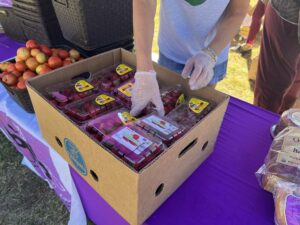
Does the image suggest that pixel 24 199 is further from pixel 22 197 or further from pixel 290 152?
pixel 290 152

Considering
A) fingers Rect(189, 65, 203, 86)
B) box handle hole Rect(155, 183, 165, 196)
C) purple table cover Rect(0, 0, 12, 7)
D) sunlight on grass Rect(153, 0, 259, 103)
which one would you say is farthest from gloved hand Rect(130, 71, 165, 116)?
sunlight on grass Rect(153, 0, 259, 103)

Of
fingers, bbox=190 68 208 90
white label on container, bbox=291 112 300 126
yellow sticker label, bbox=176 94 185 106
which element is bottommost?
yellow sticker label, bbox=176 94 185 106

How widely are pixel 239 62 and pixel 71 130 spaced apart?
276 centimetres

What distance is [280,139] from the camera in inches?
29.6

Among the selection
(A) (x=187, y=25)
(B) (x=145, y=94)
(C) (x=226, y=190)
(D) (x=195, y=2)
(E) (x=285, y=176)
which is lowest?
(C) (x=226, y=190)

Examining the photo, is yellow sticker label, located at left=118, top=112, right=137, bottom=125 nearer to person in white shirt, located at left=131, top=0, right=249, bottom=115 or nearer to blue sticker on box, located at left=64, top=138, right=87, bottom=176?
person in white shirt, located at left=131, top=0, right=249, bottom=115

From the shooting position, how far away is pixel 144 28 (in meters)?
0.84

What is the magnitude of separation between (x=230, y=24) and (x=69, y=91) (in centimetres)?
64

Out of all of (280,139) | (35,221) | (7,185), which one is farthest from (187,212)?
(7,185)

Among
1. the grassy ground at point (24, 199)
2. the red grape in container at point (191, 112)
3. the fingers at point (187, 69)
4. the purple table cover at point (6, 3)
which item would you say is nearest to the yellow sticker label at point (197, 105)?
the red grape in container at point (191, 112)

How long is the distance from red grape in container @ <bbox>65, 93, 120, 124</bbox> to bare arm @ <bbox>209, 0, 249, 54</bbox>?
0.43 meters

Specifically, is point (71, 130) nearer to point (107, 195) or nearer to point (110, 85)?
point (107, 195)

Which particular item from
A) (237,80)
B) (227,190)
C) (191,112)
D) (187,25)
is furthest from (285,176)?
(237,80)

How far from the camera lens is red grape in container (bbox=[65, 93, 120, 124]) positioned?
0.81 m
